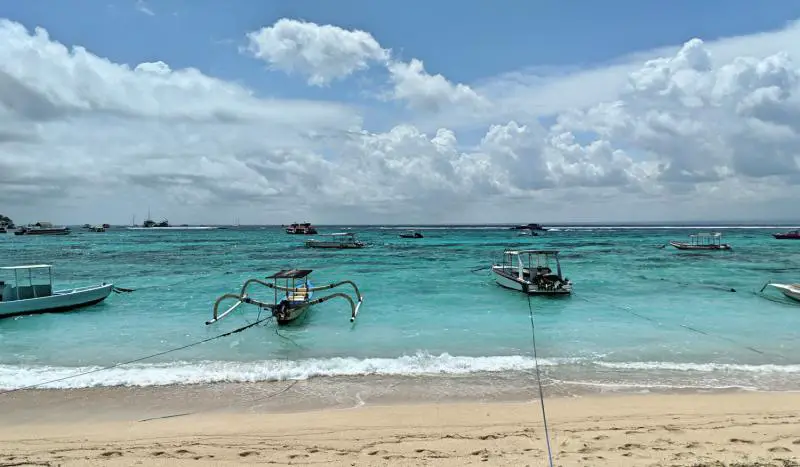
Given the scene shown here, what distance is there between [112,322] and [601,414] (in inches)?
732

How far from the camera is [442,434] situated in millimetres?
8125

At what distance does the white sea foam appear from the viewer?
11641mm

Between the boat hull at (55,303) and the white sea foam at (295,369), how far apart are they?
8.64m

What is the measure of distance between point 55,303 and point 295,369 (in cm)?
1518

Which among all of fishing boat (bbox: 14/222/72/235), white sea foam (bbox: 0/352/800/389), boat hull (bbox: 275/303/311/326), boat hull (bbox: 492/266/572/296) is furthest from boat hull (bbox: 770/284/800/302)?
fishing boat (bbox: 14/222/72/235)

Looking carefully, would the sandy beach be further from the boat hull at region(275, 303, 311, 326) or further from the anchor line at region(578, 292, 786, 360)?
the boat hull at region(275, 303, 311, 326)

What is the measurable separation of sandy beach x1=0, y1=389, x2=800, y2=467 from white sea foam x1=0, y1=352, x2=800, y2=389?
175cm

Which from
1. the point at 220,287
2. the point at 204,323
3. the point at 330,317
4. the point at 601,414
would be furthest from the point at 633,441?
the point at 220,287

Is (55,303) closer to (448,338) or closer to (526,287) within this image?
(448,338)

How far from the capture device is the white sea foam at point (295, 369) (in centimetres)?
1164

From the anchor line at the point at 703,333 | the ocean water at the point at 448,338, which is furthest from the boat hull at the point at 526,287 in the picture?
the anchor line at the point at 703,333

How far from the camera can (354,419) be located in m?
8.98

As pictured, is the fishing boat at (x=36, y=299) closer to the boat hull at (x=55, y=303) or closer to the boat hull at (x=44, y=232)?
the boat hull at (x=55, y=303)

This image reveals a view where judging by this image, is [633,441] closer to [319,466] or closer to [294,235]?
[319,466]
